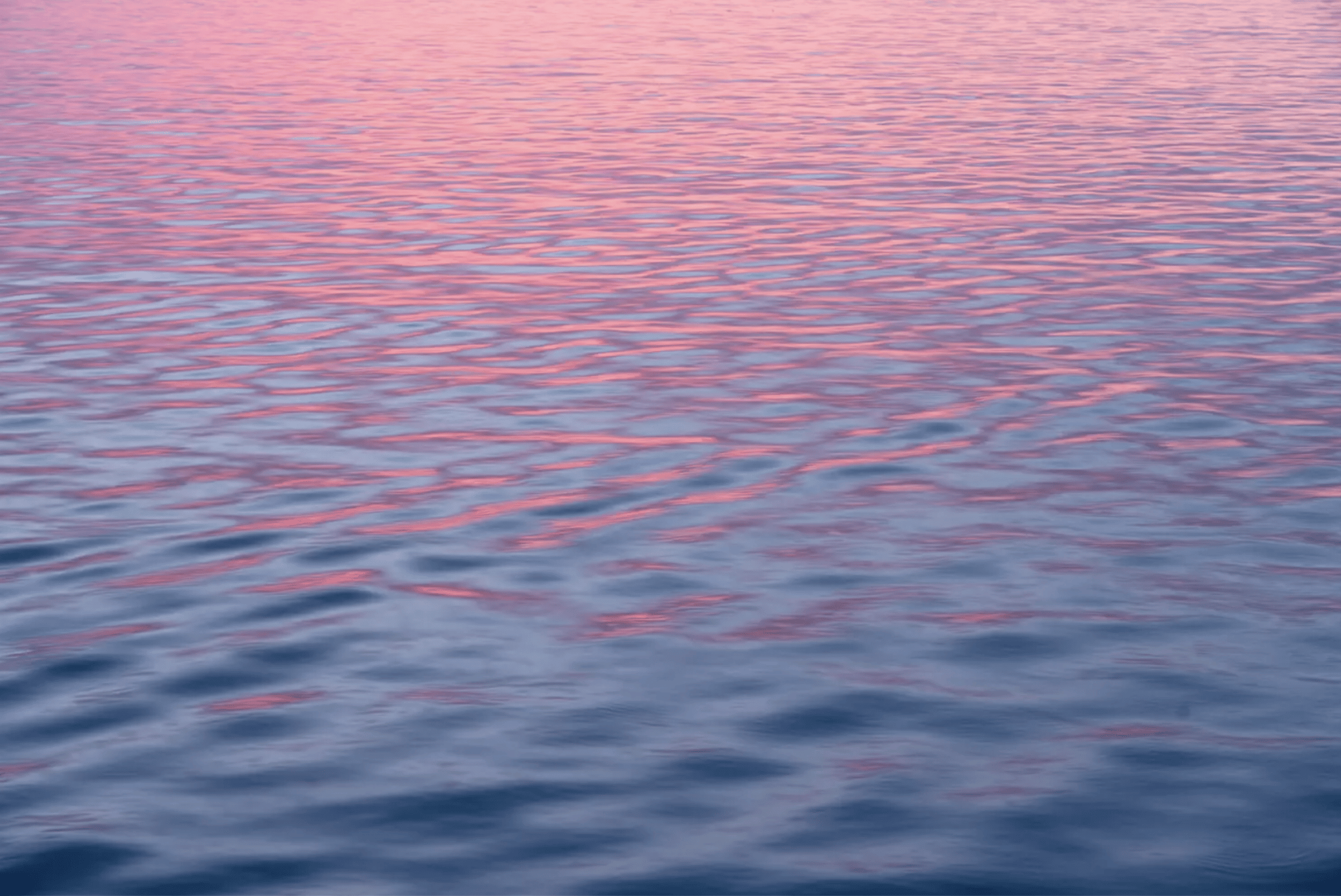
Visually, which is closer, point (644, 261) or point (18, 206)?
point (644, 261)

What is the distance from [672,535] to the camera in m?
8.71

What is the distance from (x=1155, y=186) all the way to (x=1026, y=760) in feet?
51.3

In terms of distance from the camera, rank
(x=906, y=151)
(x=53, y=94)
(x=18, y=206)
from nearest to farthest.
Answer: (x=18, y=206) → (x=906, y=151) → (x=53, y=94)

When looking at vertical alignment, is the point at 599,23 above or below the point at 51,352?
above

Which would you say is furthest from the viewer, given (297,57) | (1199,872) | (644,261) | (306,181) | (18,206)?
(297,57)

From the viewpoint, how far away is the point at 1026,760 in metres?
6.17

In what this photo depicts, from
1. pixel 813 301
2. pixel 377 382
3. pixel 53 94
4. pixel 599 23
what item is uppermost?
pixel 599 23

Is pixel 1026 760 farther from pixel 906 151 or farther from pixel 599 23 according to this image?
pixel 599 23

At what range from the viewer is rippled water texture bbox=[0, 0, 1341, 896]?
5719 mm

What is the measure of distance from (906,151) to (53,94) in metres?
16.0

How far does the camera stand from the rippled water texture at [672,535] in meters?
5.72

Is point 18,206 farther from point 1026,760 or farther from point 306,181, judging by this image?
point 1026,760

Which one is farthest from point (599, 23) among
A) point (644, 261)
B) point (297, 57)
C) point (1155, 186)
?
point (644, 261)

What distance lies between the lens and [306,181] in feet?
70.5
